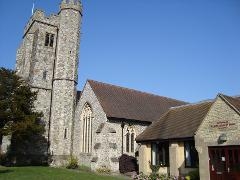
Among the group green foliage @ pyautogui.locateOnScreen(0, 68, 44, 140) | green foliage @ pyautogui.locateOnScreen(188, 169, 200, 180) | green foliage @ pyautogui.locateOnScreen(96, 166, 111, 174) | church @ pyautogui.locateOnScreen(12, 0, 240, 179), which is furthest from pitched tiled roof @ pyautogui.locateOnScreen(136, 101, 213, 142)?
green foliage @ pyautogui.locateOnScreen(0, 68, 44, 140)

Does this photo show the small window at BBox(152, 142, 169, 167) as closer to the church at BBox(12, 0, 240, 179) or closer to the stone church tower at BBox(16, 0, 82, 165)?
the church at BBox(12, 0, 240, 179)

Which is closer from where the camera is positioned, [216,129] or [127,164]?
[216,129]

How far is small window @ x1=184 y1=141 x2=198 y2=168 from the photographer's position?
61.5 ft

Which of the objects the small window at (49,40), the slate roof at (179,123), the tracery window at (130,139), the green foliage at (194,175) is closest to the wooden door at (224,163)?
the green foliage at (194,175)

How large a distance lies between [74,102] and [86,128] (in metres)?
4.40

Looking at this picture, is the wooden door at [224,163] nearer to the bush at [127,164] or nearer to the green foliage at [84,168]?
the bush at [127,164]

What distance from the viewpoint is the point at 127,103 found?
30.7 metres

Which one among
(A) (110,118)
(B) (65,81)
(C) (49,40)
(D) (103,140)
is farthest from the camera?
(C) (49,40)

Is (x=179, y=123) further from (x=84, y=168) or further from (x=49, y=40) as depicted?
(x=49, y=40)

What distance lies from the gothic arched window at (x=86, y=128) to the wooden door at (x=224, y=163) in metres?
15.1

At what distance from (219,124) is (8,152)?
2291cm

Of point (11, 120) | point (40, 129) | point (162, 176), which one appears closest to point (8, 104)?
point (11, 120)

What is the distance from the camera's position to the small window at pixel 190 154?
18.8 meters

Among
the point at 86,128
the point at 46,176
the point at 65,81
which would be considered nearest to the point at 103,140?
the point at 86,128
